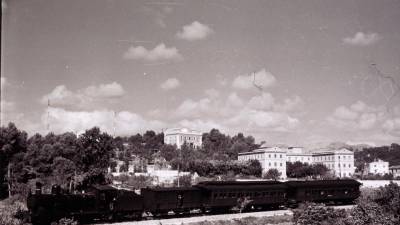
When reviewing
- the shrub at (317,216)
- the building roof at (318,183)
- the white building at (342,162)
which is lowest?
the shrub at (317,216)

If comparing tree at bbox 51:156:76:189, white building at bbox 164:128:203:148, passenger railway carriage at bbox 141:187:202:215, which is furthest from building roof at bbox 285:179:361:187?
white building at bbox 164:128:203:148

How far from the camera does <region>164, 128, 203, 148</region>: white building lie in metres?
172

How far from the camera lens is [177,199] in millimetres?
28453

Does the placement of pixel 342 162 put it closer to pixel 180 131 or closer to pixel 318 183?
pixel 180 131

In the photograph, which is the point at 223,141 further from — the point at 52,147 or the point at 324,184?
the point at 324,184

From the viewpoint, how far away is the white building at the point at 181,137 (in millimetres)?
172375

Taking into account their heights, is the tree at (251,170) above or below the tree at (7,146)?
below

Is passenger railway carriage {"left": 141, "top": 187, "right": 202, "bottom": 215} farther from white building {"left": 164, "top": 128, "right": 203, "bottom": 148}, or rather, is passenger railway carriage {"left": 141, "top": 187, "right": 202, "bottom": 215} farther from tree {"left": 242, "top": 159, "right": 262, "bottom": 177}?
white building {"left": 164, "top": 128, "right": 203, "bottom": 148}

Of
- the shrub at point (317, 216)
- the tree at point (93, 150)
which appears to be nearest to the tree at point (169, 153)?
the tree at point (93, 150)

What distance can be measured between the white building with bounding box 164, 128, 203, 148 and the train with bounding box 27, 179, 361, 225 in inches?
5270

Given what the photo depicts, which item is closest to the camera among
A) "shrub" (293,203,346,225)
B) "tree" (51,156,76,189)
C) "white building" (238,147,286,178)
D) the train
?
"shrub" (293,203,346,225)

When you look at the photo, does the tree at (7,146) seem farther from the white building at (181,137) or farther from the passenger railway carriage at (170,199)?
the white building at (181,137)

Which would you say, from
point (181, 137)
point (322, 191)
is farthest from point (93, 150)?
point (181, 137)

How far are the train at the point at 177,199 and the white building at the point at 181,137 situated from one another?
134 m
